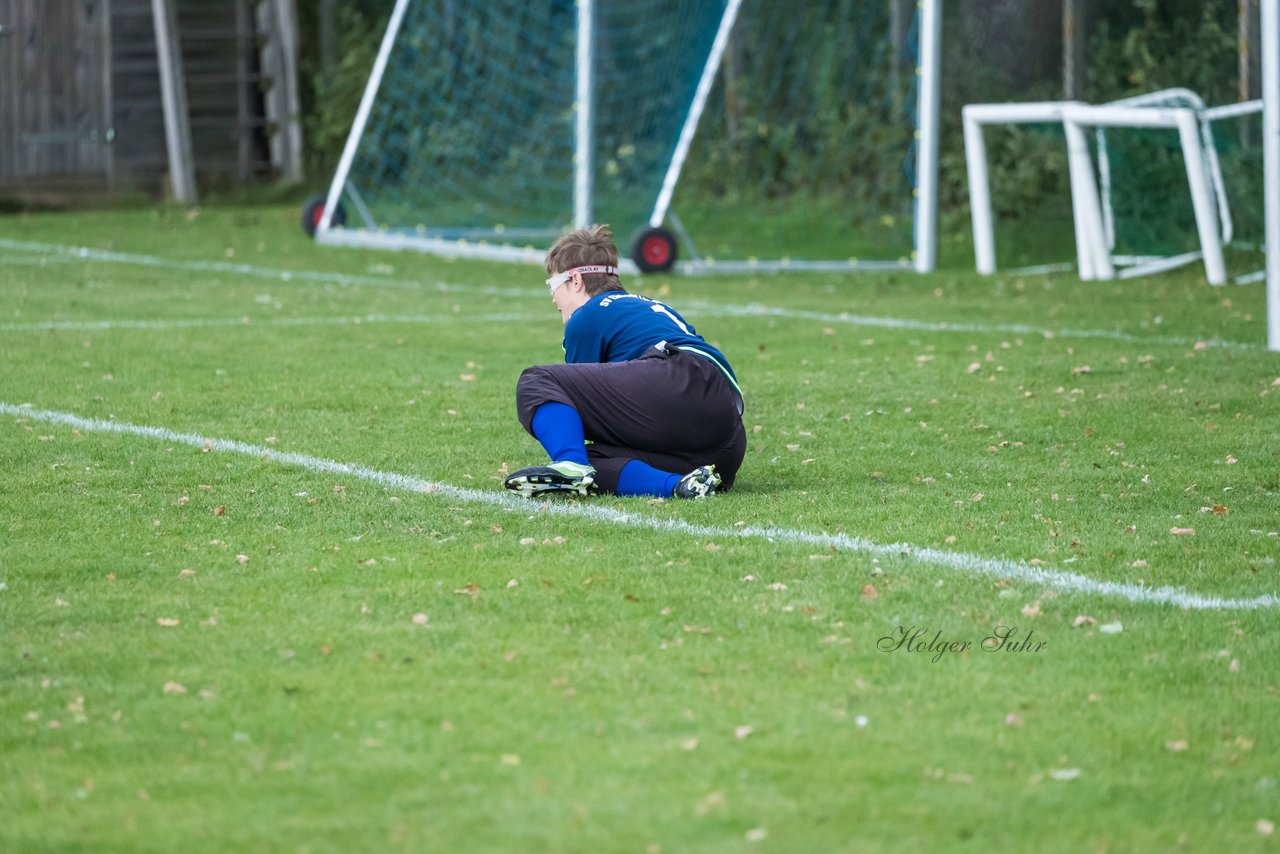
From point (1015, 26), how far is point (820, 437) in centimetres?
1081

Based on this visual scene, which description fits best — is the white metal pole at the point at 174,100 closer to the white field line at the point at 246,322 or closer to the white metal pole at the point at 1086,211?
the white field line at the point at 246,322

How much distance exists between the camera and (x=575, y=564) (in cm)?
473

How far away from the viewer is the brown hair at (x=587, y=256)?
19.6 ft

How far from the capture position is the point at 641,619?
13.8 ft

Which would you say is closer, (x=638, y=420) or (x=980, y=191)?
(x=638, y=420)

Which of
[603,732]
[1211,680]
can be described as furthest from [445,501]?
[1211,680]

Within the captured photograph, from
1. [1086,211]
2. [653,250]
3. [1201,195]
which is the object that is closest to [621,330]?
[653,250]

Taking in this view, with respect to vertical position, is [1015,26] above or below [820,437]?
above

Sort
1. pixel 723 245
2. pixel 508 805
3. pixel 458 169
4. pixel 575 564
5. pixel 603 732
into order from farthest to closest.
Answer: pixel 458 169 → pixel 723 245 → pixel 575 564 → pixel 603 732 → pixel 508 805

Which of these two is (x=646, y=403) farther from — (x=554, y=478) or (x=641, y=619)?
(x=641, y=619)

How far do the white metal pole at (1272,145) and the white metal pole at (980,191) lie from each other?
16.5 feet

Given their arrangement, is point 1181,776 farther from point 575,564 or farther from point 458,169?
point 458,169

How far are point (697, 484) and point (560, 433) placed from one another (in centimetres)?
46

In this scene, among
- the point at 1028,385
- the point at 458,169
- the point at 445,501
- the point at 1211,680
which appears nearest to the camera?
the point at 1211,680
